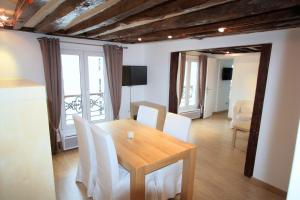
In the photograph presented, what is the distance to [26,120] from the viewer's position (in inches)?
31.4

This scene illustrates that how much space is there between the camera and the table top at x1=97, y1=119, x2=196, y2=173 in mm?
1786

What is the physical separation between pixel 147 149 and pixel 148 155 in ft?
0.49

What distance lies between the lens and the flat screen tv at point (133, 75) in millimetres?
4379

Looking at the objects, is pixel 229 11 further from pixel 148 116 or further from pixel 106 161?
pixel 148 116

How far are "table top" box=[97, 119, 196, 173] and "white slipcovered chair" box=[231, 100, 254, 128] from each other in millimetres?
2900

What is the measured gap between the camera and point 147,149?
6.72 ft

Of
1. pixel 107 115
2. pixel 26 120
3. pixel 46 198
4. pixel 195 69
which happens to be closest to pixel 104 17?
pixel 26 120

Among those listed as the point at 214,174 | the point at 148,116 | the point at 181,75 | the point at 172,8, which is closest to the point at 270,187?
the point at 214,174

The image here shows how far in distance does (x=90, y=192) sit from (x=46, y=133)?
1.84 metres

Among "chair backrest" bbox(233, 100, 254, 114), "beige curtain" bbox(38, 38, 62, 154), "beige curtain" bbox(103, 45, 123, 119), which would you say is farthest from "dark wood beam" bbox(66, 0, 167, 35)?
"chair backrest" bbox(233, 100, 254, 114)

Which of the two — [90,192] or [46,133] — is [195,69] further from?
[46,133]

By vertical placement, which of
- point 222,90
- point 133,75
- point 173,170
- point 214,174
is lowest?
point 214,174

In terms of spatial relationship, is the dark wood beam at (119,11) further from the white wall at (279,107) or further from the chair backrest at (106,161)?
the white wall at (279,107)

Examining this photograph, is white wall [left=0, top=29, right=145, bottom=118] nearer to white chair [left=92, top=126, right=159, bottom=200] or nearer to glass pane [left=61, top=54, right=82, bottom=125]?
glass pane [left=61, top=54, right=82, bottom=125]
